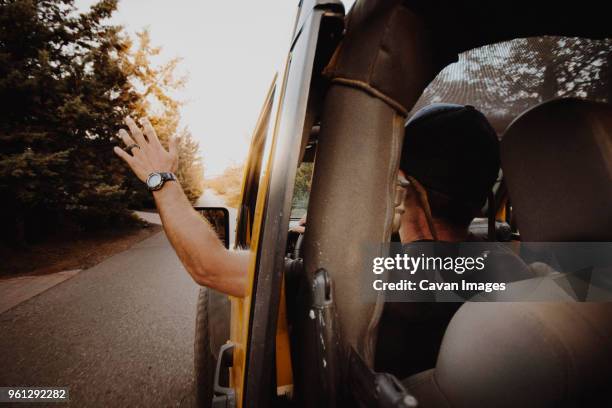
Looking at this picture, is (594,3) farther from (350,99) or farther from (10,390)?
(10,390)

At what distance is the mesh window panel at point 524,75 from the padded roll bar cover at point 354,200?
33.1 inches

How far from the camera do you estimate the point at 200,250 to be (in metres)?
1.21

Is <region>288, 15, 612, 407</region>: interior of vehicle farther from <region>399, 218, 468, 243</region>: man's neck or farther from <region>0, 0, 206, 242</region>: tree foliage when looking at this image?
<region>0, 0, 206, 242</region>: tree foliage

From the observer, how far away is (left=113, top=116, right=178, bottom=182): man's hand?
1.41 m

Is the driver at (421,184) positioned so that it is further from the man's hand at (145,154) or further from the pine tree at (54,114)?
the pine tree at (54,114)

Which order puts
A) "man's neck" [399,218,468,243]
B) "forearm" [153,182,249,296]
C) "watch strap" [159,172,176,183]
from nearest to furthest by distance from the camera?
"forearm" [153,182,249,296]
"watch strap" [159,172,176,183]
"man's neck" [399,218,468,243]

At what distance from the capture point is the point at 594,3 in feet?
3.00

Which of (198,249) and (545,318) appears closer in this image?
(545,318)

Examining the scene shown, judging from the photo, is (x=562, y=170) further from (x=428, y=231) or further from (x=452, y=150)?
(x=428, y=231)


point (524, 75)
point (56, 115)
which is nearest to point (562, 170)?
point (524, 75)

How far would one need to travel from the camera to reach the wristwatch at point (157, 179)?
51.6 inches

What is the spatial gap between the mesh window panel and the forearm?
1.38 metres

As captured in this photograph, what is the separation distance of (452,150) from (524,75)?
61 cm

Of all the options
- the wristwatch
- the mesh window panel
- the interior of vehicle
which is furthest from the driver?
the interior of vehicle
